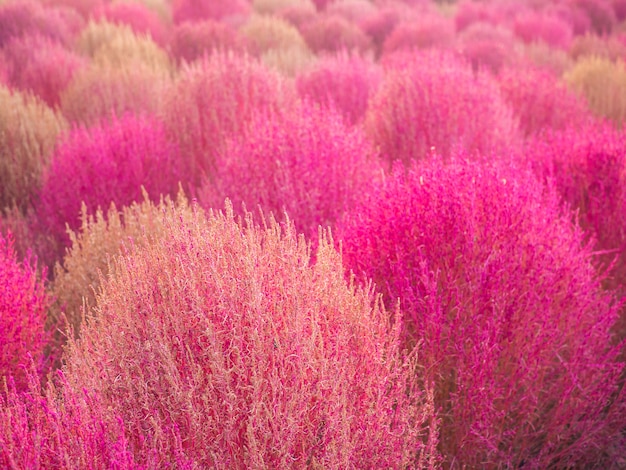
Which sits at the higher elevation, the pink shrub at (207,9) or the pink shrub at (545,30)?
the pink shrub at (207,9)

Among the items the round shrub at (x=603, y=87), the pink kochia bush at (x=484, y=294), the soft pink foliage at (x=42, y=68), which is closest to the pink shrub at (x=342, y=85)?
the round shrub at (x=603, y=87)

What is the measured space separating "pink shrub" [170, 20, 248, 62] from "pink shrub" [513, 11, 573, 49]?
5.46 m

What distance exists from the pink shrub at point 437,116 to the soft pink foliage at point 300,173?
1078 millimetres

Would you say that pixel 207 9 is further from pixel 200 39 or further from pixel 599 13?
pixel 599 13

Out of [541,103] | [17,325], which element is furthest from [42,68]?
[17,325]

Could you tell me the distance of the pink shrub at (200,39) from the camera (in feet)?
30.1

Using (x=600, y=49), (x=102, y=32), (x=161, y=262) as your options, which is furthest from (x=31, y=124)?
(x=600, y=49)

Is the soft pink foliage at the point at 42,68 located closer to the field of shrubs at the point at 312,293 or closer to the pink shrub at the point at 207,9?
the field of shrubs at the point at 312,293

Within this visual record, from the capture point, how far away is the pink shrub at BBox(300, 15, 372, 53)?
10797mm

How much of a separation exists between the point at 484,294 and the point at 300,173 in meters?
1.44

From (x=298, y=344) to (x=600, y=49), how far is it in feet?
32.2

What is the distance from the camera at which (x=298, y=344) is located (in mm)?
1930

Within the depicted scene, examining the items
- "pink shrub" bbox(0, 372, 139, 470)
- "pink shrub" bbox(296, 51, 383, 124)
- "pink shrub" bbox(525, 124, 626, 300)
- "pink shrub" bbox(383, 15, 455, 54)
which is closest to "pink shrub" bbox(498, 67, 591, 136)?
"pink shrub" bbox(296, 51, 383, 124)

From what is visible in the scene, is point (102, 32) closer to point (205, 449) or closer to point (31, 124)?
point (31, 124)
